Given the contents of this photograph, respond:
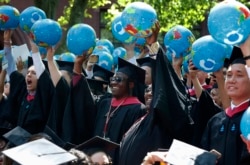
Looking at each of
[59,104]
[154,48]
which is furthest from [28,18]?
[154,48]

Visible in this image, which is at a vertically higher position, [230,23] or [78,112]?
Answer: [230,23]

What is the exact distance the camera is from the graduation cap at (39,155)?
4.60m

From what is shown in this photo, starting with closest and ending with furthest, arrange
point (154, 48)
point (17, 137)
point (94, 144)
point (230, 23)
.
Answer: point (94, 144) < point (230, 23) < point (17, 137) < point (154, 48)

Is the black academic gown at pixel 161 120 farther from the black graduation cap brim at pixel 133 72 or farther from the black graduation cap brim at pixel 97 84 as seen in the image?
the black graduation cap brim at pixel 97 84

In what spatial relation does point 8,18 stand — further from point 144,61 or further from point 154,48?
point 154,48

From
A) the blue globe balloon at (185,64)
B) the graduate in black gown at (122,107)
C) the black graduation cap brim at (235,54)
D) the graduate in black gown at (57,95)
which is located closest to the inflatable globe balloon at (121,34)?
the graduate in black gown at (122,107)

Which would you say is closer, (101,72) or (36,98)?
(36,98)

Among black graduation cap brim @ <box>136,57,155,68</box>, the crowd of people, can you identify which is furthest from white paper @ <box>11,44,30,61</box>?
black graduation cap brim @ <box>136,57,155,68</box>

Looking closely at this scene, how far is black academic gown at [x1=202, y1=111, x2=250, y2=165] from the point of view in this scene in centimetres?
646

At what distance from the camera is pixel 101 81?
9.88m

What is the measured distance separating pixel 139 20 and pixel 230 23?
62.8 inches

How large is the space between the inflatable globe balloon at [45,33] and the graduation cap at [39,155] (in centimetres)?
417

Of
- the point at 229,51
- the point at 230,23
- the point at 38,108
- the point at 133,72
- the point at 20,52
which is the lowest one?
the point at 38,108

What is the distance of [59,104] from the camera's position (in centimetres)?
899
